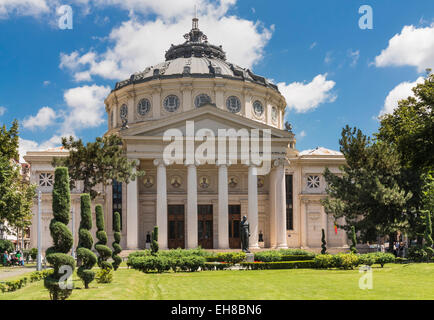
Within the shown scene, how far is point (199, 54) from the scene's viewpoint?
2926 inches

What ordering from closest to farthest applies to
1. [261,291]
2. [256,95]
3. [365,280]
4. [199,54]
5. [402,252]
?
[261,291], [365,280], [402,252], [256,95], [199,54]

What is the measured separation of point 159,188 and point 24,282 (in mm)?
27402

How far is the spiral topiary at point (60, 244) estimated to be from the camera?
18094 mm

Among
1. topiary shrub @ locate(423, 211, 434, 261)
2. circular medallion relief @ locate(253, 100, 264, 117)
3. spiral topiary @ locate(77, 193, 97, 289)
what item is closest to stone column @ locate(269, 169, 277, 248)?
circular medallion relief @ locate(253, 100, 264, 117)

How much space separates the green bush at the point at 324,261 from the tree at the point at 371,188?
933 cm

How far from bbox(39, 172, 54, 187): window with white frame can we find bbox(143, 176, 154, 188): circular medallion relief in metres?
10.4

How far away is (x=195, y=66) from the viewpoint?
2702 inches

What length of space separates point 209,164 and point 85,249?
37470 mm

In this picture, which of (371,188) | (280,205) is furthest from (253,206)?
(371,188)

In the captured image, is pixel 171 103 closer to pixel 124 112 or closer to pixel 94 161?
pixel 124 112

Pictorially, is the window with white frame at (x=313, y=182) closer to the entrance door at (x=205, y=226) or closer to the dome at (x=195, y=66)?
the entrance door at (x=205, y=226)

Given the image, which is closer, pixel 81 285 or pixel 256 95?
pixel 81 285
